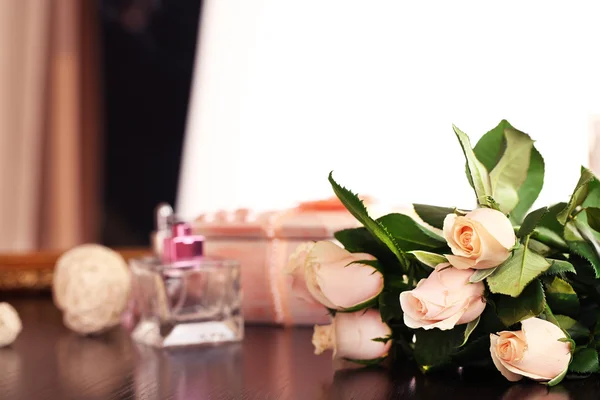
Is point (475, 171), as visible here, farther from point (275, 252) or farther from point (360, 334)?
point (275, 252)

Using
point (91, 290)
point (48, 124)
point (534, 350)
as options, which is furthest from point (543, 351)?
point (48, 124)

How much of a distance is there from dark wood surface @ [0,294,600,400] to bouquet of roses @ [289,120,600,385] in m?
0.01

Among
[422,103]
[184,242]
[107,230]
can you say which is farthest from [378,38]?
[107,230]

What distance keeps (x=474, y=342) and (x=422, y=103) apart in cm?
79

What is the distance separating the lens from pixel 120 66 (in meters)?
1.64

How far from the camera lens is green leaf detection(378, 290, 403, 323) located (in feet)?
1.49

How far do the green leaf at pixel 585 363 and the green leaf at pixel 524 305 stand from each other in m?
0.06

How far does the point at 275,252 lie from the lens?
2.20ft

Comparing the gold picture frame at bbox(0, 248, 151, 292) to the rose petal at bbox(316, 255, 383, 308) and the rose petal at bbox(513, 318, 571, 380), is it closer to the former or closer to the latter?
the rose petal at bbox(316, 255, 383, 308)

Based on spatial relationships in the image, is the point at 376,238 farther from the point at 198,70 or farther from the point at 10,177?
the point at 10,177

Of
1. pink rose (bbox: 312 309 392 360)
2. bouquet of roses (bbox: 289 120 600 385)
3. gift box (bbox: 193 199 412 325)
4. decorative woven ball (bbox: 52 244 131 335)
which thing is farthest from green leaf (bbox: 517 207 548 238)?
decorative woven ball (bbox: 52 244 131 335)

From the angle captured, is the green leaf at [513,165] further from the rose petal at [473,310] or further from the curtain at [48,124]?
the curtain at [48,124]

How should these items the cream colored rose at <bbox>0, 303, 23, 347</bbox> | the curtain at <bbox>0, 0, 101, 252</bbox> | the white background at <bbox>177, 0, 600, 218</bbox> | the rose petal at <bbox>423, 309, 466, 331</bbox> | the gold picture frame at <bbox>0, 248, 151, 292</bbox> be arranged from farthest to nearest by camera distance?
the curtain at <bbox>0, 0, 101, 252</bbox>, the white background at <bbox>177, 0, 600, 218</bbox>, the gold picture frame at <bbox>0, 248, 151, 292</bbox>, the cream colored rose at <bbox>0, 303, 23, 347</bbox>, the rose petal at <bbox>423, 309, 466, 331</bbox>

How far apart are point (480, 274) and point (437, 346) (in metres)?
0.06
